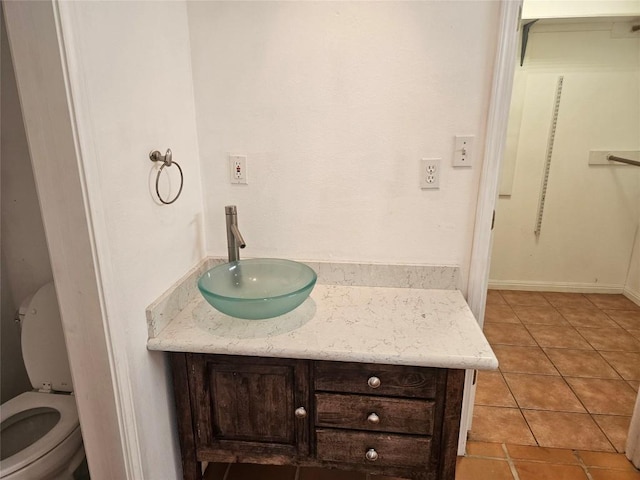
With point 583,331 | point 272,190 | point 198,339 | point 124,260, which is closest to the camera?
point 124,260

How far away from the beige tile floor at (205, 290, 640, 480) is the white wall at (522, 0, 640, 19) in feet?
6.86

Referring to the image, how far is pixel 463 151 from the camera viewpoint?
55.4 inches

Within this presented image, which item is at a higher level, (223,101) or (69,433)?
(223,101)

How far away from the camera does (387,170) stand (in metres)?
1.46

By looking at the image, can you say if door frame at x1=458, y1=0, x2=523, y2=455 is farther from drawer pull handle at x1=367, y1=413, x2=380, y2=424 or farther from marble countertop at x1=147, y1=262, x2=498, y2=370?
drawer pull handle at x1=367, y1=413, x2=380, y2=424

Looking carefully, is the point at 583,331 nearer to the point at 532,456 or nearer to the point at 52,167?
the point at 532,456

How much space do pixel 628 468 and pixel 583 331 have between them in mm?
1283

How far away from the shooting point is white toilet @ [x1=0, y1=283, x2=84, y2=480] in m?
1.37

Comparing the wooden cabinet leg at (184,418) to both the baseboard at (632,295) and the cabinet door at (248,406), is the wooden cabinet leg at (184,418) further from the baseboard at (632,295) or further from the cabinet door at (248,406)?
the baseboard at (632,295)

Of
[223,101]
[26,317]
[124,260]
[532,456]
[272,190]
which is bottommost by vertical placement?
[532,456]

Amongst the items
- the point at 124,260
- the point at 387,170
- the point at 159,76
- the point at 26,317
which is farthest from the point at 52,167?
the point at 387,170

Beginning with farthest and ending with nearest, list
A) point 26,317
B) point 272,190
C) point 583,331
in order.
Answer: point 583,331 → point 272,190 → point 26,317

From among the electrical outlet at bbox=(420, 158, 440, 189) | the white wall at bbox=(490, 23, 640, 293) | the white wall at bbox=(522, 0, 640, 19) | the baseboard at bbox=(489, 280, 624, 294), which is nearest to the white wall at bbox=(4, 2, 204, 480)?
the electrical outlet at bbox=(420, 158, 440, 189)

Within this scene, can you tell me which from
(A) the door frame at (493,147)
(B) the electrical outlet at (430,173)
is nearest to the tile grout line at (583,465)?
(A) the door frame at (493,147)
